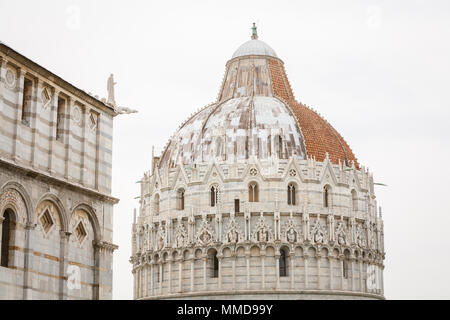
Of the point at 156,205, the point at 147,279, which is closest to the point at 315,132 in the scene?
the point at 156,205

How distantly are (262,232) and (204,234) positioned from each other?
548cm

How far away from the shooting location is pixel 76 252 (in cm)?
3491

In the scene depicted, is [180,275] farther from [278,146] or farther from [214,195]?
[278,146]

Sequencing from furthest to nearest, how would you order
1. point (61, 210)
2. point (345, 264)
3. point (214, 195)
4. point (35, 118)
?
point (214, 195)
point (345, 264)
point (61, 210)
point (35, 118)

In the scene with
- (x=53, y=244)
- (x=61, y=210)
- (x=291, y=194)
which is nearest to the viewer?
(x=53, y=244)

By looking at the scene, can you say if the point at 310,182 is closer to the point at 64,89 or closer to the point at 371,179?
the point at 371,179

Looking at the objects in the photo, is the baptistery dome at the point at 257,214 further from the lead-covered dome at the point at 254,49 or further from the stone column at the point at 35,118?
the stone column at the point at 35,118

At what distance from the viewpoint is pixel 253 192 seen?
79.4m

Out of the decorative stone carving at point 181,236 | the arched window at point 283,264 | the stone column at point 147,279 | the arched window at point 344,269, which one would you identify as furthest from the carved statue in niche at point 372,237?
the stone column at point 147,279

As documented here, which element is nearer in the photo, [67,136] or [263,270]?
[67,136]

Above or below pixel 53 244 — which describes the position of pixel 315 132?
above

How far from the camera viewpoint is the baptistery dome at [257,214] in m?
77.2

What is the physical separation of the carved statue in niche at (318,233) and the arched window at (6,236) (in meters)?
48.9

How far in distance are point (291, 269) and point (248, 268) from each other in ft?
12.8
